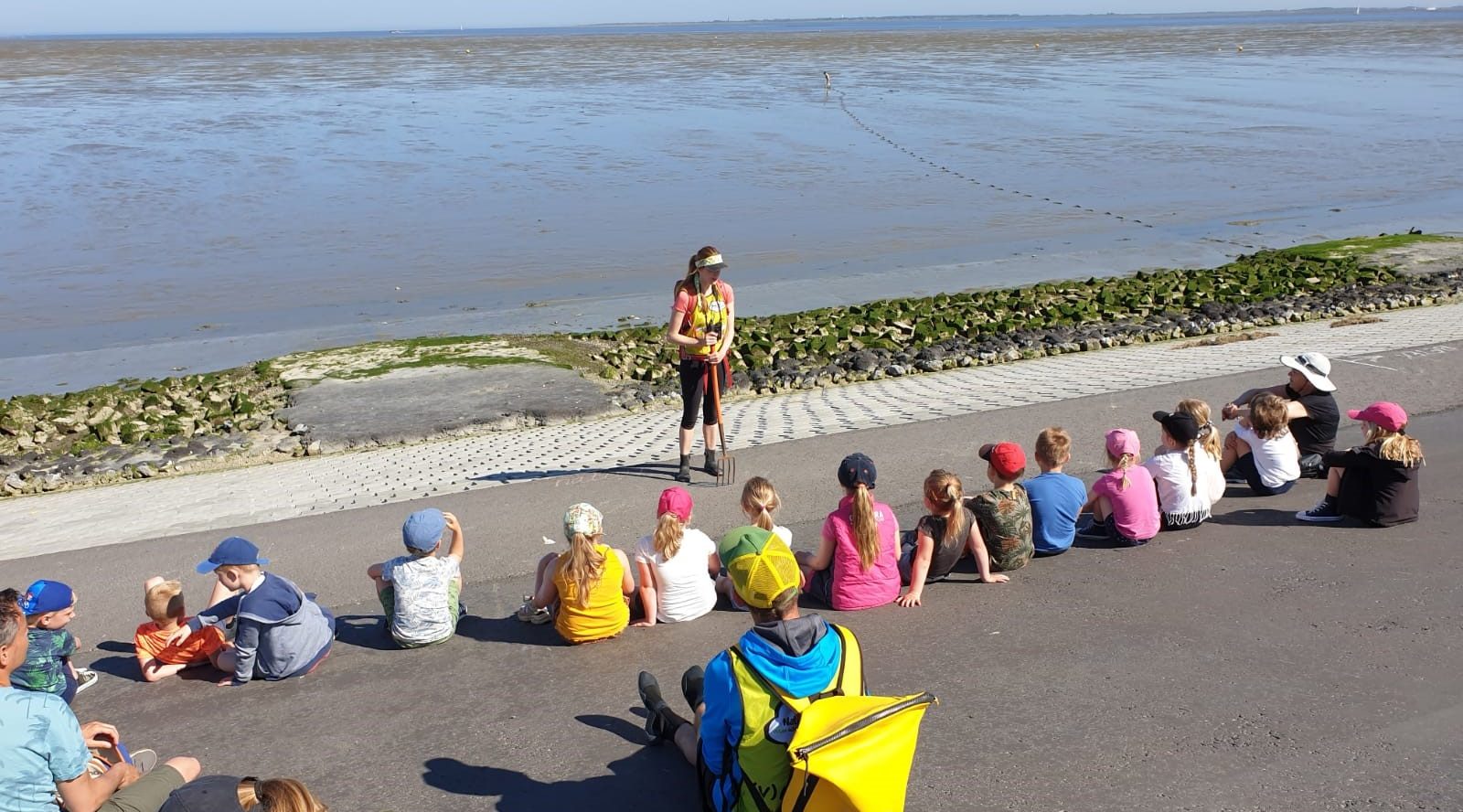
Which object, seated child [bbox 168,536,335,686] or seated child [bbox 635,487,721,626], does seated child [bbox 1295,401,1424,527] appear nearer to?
seated child [bbox 635,487,721,626]

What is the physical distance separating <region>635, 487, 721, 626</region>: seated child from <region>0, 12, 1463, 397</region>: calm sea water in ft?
42.5

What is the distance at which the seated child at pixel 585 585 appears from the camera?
6328 millimetres

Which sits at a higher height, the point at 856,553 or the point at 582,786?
the point at 856,553

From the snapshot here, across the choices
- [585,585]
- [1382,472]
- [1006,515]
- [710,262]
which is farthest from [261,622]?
[1382,472]

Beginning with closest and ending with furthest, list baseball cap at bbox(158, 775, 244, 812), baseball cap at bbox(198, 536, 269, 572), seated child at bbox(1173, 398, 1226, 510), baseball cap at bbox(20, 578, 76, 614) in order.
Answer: baseball cap at bbox(158, 775, 244, 812), baseball cap at bbox(20, 578, 76, 614), baseball cap at bbox(198, 536, 269, 572), seated child at bbox(1173, 398, 1226, 510)

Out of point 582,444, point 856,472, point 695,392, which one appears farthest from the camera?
point 582,444

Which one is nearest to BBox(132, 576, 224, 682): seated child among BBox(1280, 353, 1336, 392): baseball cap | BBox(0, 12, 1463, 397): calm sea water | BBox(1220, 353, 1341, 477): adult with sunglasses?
BBox(1220, 353, 1341, 477): adult with sunglasses

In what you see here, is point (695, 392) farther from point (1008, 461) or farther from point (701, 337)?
point (1008, 461)

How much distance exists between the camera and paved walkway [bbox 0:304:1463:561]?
9.66 m

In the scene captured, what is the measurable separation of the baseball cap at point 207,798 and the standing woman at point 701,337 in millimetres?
5413

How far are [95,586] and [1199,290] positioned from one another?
53.8 feet

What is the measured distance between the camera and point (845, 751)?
4.04 meters

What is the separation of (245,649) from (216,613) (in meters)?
0.34

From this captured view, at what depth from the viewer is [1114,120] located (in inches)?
1762
